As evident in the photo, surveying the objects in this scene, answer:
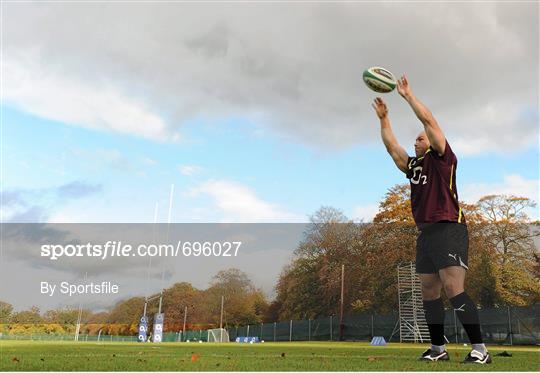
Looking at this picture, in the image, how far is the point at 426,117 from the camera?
15.6ft

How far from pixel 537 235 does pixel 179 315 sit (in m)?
55.6

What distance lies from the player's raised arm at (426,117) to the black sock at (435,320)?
5.46ft

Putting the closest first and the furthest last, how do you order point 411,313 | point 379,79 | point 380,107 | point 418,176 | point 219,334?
point 418,176 → point 380,107 → point 379,79 → point 411,313 → point 219,334

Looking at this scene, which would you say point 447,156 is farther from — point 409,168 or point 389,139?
point 389,139

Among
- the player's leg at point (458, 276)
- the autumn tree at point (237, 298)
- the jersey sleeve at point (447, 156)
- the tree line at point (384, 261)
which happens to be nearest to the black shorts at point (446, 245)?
the player's leg at point (458, 276)

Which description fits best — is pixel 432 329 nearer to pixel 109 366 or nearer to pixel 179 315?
pixel 109 366

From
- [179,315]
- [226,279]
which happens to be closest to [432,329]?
[226,279]

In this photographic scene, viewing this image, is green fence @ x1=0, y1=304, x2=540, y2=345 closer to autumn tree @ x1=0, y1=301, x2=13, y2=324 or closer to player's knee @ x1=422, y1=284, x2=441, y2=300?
player's knee @ x1=422, y1=284, x2=441, y2=300

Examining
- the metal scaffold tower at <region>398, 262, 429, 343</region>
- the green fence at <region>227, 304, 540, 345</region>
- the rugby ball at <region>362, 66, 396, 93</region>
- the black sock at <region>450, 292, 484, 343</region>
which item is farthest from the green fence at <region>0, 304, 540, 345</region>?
the black sock at <region>450, 292, 484, 343</region>

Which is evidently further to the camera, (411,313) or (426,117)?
(411,313)

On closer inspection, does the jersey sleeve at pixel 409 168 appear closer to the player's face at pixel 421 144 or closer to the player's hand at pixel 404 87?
the player's face at pixel 421 144

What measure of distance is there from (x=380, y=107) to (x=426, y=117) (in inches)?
52.5

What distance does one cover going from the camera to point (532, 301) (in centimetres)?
3180

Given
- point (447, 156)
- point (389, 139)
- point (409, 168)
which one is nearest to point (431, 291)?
point (409, 168)
